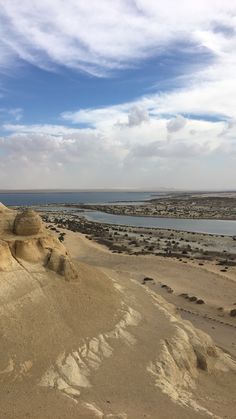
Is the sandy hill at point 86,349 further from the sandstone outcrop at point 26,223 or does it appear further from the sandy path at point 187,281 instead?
the sandy path at point 187,281

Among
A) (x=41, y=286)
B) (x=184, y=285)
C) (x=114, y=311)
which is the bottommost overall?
(x=184, y=285)

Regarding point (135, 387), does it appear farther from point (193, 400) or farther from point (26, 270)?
point (26, 270)

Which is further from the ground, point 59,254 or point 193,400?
point 59,254

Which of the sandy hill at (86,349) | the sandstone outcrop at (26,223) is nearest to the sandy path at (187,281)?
the sandy hill at (86,349)

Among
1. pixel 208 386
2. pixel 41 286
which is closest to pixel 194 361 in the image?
pixel 208 386

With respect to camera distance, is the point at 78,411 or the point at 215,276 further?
the point at 215,276

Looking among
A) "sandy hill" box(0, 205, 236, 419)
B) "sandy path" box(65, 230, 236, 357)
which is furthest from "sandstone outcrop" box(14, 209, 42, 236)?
"sandy path" box(65, 230, 236, 357)

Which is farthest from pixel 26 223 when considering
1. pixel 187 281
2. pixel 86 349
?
pixel 187 281

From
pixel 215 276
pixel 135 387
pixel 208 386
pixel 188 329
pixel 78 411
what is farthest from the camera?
pixel 215 276

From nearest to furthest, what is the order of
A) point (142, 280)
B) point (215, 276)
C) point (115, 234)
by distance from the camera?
point (142, 280) < point (215, 276) < point (115, 234)
